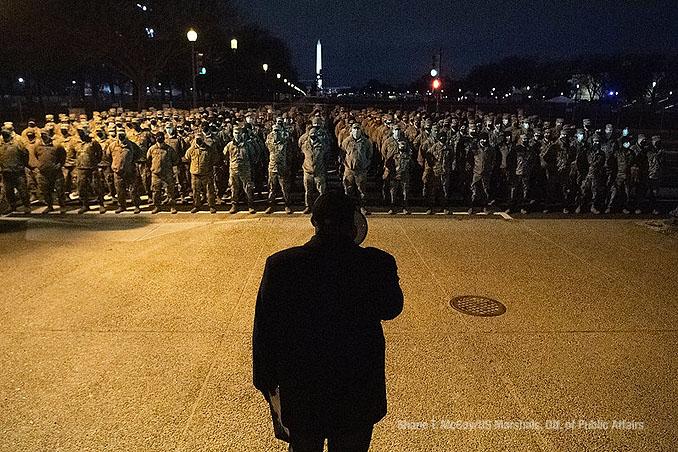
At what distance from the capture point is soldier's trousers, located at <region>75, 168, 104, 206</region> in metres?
12.2

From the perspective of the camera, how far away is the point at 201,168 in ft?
39.1

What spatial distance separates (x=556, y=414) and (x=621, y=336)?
6.60ft

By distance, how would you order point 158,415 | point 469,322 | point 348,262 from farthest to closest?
point 469,322 → point 158,415 → point 348,262

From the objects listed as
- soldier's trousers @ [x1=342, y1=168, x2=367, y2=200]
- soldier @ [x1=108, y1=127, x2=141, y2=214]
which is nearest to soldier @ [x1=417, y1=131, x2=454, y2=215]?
soldier's trousers @ [x1=342, y1=168, x2=367, y2=200]

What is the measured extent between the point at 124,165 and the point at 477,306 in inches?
333

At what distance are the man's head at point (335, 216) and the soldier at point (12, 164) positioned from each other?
1172 cm

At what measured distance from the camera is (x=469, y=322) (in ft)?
20.2

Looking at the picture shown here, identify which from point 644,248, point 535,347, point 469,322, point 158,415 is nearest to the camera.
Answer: point 158,415

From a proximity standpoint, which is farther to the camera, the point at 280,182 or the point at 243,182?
the point at 280,182

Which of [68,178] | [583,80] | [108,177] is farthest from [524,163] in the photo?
[583,80]

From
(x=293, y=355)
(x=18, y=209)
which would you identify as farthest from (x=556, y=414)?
(x=18, y=209)

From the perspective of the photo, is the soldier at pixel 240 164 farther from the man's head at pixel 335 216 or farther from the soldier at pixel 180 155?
the man's head at pixel 335 216

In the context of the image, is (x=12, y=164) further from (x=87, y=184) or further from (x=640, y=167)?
(x=640, y=167)

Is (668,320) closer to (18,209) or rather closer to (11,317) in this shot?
(11,317)
